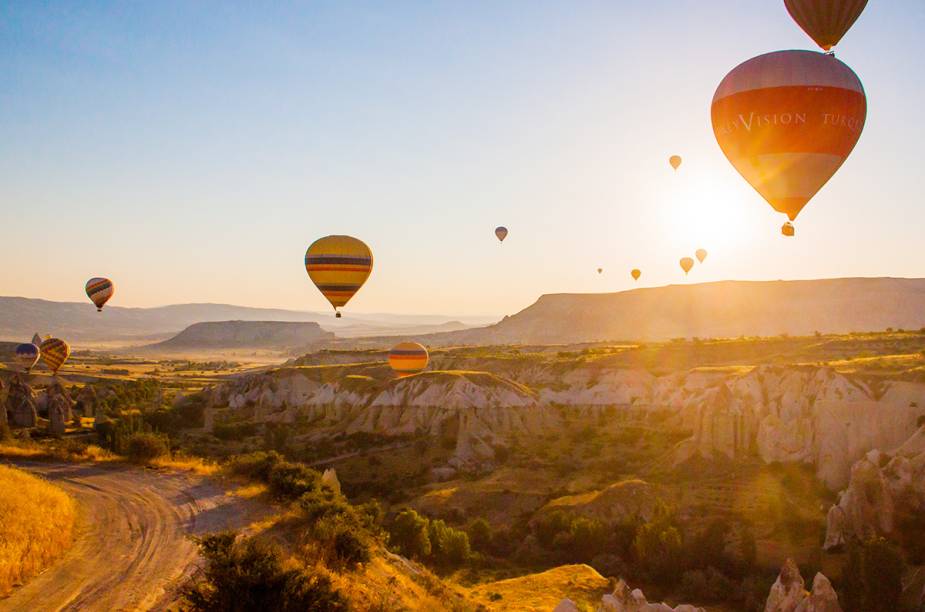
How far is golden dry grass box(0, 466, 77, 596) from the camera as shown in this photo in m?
15.0

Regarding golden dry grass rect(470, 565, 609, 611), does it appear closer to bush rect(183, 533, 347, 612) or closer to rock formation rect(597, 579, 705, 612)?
rock formation rect(597, 579, 705, 612)

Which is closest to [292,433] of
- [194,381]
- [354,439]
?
[354,439]

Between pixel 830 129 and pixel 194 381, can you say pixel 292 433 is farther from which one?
pixel 194 381

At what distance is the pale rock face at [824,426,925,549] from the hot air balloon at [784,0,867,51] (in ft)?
58.6

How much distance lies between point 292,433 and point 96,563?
155ft

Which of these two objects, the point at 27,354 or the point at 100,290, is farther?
the point at 27,354

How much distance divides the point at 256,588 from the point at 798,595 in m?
15.8

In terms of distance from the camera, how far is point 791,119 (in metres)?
28.2

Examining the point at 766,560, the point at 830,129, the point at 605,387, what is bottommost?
the point at 766,560

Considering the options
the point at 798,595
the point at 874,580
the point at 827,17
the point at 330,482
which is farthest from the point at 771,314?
the point at 330,482

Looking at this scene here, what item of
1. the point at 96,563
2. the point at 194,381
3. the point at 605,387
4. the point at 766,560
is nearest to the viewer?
the point at 96,563

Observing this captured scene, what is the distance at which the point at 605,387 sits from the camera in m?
64.1

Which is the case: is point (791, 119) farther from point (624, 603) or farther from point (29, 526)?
point (29, 526)

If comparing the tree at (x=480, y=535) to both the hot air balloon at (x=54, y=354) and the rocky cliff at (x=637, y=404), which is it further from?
the hot air balloon at (x=54, y=354)
